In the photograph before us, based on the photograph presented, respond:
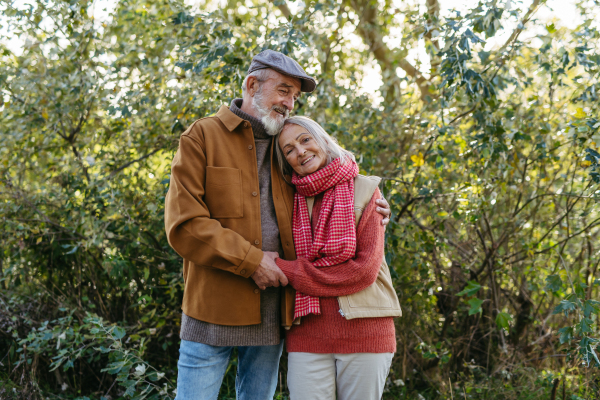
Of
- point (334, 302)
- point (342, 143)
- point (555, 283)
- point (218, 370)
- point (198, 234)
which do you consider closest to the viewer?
point (198, 234)

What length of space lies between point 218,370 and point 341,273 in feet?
2.37

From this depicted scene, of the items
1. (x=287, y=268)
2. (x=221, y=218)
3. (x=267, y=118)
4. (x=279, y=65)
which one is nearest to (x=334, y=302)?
(x=287, y=268)

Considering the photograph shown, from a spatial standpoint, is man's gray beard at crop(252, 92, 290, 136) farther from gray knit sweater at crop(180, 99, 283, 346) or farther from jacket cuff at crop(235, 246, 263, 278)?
jacket cuff at crop(235, 246, 263, 278)

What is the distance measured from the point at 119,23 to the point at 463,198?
3251 mm

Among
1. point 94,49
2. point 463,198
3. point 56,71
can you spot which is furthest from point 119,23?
point 463,198

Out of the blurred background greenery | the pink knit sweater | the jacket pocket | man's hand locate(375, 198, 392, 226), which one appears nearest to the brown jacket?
the jacket pocket

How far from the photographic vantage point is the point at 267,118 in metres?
2.20

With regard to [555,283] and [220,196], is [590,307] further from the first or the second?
[220,196]

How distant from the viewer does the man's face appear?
2.20 meters

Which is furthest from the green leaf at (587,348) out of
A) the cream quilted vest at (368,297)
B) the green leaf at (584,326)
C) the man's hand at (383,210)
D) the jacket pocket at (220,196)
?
the jacket pocket at (220,196)

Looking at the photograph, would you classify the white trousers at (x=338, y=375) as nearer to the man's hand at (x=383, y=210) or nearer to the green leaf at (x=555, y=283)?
the man's hand at (x=383, y=210)

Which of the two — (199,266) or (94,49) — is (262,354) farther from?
(94,49)

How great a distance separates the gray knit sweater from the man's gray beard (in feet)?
0.12

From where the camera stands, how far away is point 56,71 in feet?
12.5
